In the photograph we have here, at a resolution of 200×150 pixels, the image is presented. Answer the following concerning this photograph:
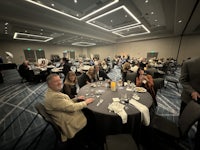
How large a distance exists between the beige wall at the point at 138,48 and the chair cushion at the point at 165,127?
42.4 ft

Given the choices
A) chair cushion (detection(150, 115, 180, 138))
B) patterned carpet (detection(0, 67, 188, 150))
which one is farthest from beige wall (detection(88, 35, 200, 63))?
chair cushion (detection(150, 115, 180, 138))

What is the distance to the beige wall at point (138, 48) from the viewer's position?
33.6 feet

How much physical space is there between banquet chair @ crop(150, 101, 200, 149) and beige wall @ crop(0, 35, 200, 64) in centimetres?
1286

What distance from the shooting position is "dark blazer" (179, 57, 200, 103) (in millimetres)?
1607

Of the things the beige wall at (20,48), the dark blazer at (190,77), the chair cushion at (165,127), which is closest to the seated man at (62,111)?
the chair cushion at (165,127)

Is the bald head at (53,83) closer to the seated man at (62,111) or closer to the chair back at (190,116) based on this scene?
the seated man at (62,111)

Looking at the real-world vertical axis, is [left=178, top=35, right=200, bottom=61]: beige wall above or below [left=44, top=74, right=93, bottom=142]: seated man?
above

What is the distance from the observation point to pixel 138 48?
13.8 metres

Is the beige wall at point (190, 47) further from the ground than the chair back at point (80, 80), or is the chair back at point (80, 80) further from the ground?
the beige wall at point (190, 47)

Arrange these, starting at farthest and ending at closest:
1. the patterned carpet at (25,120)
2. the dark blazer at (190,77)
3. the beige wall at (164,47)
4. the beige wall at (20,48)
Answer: the beige wall at (20,48) < the beige wall at (164,47) < the patterned carpet at (25,120) < the dark blazer at (190,77)

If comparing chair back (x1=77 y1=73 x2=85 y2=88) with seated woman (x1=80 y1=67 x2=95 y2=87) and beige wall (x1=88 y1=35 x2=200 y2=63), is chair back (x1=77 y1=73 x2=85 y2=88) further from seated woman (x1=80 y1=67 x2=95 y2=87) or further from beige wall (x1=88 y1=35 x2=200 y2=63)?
beige wall (x1=88 y1=35 x2=200 y2=63)

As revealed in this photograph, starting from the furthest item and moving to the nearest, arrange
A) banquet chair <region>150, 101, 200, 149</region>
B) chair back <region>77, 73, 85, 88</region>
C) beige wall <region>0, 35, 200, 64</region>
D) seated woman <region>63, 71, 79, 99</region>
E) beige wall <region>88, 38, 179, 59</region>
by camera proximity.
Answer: beige wall <region>88, 38, 179, 59</region>, beige wall <region>0, 35, 200, 64</region>, chair back <region>77, 73, 85, 88</region>, seated woman <region>63, 71, 79, 99</region>, banquet chair <region>150, 101, 200, 149</region>

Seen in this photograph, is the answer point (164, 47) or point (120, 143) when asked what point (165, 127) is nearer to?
A: point (120, 143)

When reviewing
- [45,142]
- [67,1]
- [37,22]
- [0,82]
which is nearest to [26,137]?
[45,142]
